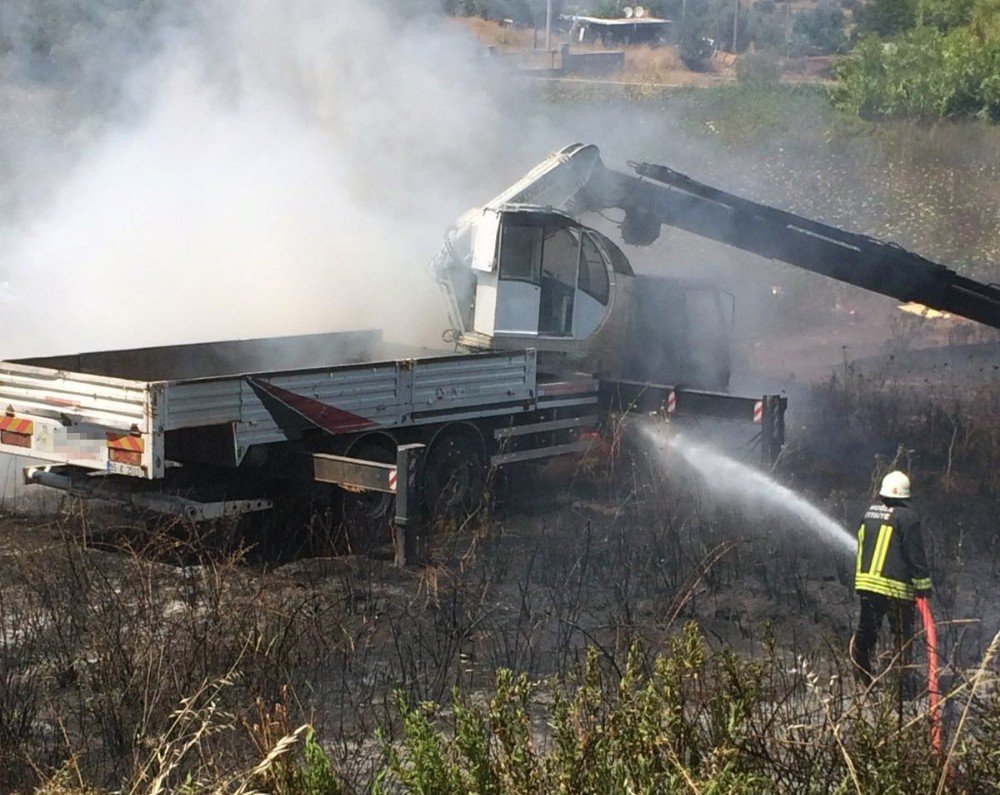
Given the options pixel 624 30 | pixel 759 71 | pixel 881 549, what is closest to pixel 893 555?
pixel 881 549

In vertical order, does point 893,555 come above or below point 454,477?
above

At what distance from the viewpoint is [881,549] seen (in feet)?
26.5

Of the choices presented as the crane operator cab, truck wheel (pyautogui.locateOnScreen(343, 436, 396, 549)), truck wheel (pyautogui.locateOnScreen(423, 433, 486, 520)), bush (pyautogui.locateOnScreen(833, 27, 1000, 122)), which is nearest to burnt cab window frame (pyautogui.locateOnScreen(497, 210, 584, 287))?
the crane operator cab

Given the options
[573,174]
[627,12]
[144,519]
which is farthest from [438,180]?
[627,12]

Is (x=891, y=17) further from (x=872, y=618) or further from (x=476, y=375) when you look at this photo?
(x=872, y=618)

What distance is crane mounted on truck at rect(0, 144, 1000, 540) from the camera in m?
10.1

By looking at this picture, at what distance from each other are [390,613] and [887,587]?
3.13 meters

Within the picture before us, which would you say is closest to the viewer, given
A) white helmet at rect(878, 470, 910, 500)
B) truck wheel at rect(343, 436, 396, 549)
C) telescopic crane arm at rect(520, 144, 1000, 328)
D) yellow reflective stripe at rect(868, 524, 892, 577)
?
yellow reflective stripe at rect(868, 524, 892, 577)

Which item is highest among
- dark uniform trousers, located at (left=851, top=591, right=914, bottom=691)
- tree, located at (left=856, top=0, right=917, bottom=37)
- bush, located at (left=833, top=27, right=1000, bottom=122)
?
tree, located at (left=856, top=0, right=917, bottom=37)

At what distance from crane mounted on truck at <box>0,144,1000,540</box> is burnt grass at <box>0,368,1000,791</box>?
1.80 ft

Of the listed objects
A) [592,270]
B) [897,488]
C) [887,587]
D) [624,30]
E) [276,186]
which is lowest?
[887,587]

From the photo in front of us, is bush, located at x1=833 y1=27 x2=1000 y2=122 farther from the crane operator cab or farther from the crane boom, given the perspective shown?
the crane operator cab

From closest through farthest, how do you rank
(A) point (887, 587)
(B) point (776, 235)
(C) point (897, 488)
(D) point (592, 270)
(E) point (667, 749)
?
1. (E) point (667, 749)
2. (A) point (887, 587)
3. (C) point (897, 488)
4. (D) point (592, 270)
5. (B) point (776, 235)

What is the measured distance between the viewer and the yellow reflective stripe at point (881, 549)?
317 inches
